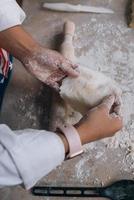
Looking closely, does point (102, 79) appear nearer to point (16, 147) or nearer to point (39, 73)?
point (39, 73)

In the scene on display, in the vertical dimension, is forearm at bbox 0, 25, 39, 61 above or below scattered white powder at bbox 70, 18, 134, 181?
above

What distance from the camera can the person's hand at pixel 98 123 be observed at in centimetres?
76

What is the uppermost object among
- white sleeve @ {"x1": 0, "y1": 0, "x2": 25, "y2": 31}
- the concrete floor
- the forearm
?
white sleeve @ {"x1": 0, "y1": 0, "x2": 25, "y2": 31}

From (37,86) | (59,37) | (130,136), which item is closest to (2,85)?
(37,86)

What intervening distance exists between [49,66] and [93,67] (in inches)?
6.6

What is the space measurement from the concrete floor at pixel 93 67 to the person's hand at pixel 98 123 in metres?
0.12

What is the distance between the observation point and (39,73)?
92cm

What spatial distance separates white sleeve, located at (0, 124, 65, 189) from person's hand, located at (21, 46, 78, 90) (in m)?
0.22

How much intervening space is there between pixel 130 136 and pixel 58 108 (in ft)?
0.57

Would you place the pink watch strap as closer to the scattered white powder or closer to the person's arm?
the person's arm

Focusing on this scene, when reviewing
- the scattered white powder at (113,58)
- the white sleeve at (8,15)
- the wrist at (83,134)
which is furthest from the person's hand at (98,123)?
the white sleeve at (8,15)

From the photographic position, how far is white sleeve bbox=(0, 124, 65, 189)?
25.7 inches

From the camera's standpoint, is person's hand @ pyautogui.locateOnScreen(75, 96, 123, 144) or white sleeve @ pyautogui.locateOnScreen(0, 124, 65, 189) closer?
white sleeve @ pyautogui.locateOnScreen(0, 124, 65, 189)

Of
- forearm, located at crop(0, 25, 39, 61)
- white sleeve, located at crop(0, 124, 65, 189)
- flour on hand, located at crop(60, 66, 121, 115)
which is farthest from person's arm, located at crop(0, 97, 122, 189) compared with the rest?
forearm, located at crop(0, 25, 39, 61)
